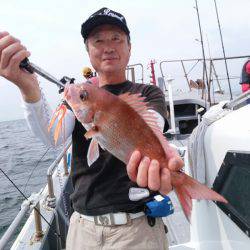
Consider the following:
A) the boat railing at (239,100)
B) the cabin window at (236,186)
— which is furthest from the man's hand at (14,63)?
the boat railing at (239,100)

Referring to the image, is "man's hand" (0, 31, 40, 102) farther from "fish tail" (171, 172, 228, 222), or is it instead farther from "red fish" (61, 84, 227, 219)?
"fish tail" (171, 172, 228, 222)

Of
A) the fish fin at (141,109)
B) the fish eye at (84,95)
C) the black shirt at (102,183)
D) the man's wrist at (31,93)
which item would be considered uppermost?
the man's wrist at (31,93)

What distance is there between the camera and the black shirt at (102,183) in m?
2.34

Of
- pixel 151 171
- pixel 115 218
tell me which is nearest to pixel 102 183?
pixel 115 218

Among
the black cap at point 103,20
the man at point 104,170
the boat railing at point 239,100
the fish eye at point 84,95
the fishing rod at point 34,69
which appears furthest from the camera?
the boat railing at point 239,100

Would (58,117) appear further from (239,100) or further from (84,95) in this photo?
(239,100)

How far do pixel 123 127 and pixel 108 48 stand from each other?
2.70 feet

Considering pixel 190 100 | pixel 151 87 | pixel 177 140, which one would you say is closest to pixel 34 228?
pixel 151 87

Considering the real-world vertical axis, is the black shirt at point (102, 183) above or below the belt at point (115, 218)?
above

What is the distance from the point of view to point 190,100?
446 inches

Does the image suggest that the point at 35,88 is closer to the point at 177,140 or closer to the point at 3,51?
the point at 3,51

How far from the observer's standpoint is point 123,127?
189 centimetres

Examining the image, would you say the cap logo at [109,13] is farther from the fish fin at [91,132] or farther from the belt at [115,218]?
the belt at [115,218]

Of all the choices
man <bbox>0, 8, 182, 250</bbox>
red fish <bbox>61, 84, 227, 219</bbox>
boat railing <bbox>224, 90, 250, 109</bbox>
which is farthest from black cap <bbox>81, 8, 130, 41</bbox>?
boat railing <bbox>224, 90, 250, 109</bbox>
